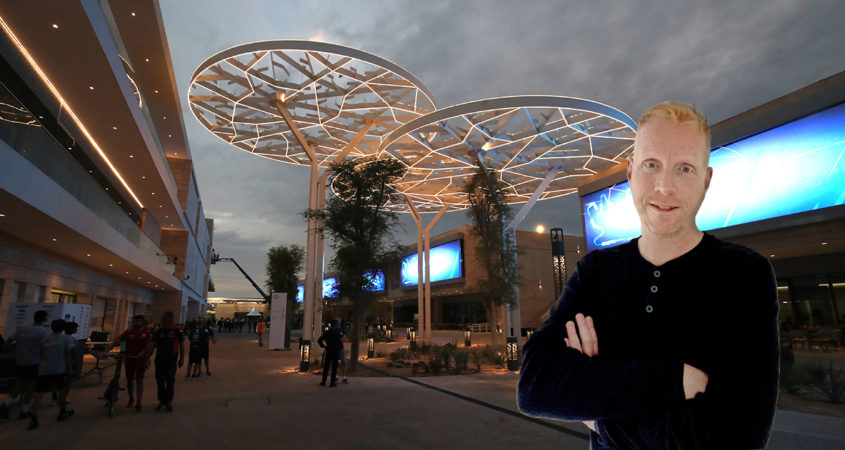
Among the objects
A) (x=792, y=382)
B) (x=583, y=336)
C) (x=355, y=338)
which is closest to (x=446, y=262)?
(x=355, y=338)

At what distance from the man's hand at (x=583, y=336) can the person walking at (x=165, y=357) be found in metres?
9.76

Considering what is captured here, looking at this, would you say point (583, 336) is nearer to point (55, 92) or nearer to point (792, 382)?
point (792, 382)

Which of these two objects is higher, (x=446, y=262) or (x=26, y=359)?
(x=446, y=262)

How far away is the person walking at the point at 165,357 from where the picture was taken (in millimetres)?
8945

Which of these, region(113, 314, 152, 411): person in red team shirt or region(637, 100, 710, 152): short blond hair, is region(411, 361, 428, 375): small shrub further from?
region(637, 100, 710, 152): short blond hair

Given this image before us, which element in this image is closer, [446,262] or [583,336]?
[583,336]

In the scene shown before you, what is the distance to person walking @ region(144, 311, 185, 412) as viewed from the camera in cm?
895

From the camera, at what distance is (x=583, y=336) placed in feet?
4.88

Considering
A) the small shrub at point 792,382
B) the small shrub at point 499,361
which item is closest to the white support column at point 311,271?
the small shrub at point 499,361

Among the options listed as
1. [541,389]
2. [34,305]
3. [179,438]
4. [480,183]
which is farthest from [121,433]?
[480,183]

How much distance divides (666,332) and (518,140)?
80.9 ft

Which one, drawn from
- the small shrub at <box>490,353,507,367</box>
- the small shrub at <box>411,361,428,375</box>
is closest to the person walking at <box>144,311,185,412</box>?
the small shrub at <box>411,361,428,375</box>

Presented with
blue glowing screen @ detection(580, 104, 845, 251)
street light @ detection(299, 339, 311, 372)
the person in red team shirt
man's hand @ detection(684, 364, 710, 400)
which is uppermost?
blue glowing screen @ detection(580, 104, 845, 251)

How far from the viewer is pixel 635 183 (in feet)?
5.16
